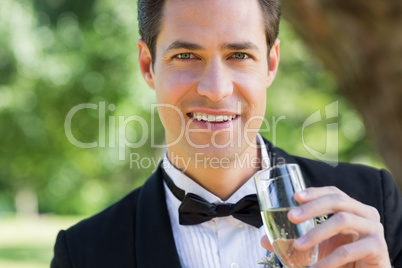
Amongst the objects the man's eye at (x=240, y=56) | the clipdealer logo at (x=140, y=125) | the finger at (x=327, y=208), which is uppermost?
the clipdealer logo at (x=140, y=125)

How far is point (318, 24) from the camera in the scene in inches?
239

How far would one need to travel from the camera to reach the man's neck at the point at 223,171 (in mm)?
3035

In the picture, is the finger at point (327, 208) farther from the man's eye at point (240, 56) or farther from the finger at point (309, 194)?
the man's eye at point (240, 56)

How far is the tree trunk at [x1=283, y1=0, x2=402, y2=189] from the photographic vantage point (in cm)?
557

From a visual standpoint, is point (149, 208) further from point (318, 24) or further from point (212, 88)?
point (318, 24)

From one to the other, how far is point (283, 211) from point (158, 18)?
1485mm

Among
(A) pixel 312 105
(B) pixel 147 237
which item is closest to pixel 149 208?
(B) pixel 147 237

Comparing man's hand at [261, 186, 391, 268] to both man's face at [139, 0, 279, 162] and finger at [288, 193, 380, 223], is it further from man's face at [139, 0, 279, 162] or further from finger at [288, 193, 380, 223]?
man's face at [139, 0, 279, 162]

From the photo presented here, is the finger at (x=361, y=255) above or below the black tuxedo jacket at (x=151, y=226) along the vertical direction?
below

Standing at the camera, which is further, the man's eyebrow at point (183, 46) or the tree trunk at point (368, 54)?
the tree trunk at point (368, 54)

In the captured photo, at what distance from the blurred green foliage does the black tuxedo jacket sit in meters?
9.70

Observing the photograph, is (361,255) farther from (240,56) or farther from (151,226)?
(151,226)

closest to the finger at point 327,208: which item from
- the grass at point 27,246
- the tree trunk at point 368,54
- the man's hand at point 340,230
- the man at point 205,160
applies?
the man's hand at point 340,230

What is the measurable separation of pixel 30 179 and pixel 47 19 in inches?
860
